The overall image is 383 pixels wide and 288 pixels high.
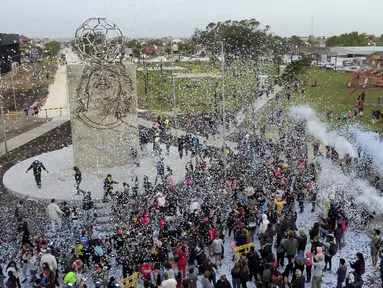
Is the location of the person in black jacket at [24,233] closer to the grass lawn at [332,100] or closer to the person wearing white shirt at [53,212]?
the person wearing white shirt at [53,212]

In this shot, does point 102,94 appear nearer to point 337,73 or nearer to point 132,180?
point 132,180

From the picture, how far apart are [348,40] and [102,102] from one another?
142756mm

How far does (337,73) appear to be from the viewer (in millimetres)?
61812

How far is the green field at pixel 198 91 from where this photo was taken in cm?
3616

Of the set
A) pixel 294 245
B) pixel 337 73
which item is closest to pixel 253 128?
pixel 294 245

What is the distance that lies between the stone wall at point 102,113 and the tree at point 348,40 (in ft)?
457

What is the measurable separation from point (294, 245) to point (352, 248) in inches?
97.7

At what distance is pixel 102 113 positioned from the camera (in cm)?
1783

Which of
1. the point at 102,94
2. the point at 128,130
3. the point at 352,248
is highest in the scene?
the point at 102,94

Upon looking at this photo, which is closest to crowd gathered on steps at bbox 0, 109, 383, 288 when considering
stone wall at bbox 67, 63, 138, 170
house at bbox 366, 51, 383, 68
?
stone wall at bbox 67, 63, 138, 170

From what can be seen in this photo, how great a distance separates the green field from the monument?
15.2 m

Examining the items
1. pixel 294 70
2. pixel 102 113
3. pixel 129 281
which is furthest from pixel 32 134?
pixel 294 70

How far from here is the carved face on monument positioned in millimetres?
17516

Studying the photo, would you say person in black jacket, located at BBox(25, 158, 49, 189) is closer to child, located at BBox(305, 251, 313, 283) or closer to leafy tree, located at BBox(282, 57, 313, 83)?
child, located at BBox(305, 251, 313, 283)
